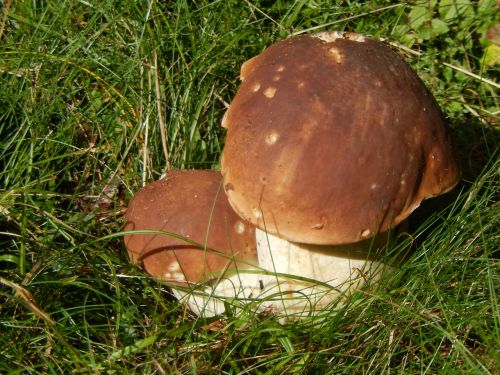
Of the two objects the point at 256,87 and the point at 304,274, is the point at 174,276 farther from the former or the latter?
the point at 256,87

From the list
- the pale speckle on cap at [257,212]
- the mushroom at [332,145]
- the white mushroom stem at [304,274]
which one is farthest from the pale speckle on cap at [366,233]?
the pale speckle on cap at [257,212]

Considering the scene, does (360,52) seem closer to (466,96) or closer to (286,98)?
(286,98)

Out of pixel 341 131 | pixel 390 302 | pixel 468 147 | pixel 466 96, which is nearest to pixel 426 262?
pixel 390 302

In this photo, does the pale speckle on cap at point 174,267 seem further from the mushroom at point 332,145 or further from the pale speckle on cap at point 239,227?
the mushroom at point 332,145

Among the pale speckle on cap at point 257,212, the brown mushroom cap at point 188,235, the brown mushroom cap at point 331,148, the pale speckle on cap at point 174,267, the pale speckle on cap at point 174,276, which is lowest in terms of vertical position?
the pale speckle on cap at point 174,276

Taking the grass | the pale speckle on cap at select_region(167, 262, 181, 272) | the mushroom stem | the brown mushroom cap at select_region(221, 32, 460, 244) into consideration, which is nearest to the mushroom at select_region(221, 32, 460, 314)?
the brown mushroom cap at select_region(221, 32, 460, 244)

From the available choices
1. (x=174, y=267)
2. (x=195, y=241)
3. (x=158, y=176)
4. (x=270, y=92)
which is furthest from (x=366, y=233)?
(x=158, y=176)

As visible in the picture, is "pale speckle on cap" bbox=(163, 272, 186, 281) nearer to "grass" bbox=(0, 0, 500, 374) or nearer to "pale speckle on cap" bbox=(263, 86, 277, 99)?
"grass" bbox=(0, 0, 500, 374)
